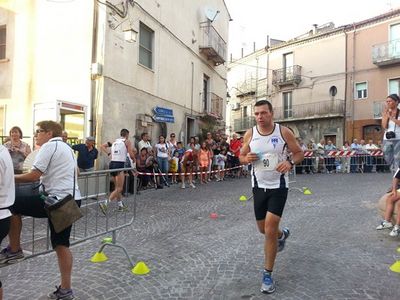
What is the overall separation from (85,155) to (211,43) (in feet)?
44.6

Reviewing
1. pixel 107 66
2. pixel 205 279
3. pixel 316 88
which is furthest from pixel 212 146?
pixel 316 88

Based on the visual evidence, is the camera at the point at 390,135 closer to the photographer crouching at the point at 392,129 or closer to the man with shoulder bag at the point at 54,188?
the photographer crouching at the point at 392,129

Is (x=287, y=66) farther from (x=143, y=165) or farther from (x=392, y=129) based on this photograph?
(x=392, y=129)

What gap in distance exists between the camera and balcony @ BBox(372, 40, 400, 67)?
95.4 feet

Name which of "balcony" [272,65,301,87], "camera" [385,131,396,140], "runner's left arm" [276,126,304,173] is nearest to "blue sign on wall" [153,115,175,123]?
"camera" [385,131,396,140]

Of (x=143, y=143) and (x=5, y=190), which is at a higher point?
(x=143, y=143)

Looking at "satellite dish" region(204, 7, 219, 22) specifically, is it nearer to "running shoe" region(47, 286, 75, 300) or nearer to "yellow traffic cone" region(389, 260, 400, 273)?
"yellow traffic cone" region(389, 260, 400, 273)

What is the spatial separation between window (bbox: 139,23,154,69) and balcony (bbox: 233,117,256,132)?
85.0ft

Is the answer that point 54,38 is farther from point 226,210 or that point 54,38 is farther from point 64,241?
point 64,241

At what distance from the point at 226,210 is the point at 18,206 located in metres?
5.43

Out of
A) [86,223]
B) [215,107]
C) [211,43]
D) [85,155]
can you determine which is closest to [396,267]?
[86,223]

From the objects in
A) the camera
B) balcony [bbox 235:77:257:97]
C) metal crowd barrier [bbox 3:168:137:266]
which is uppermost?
balcony [bbox 235:77:257:97]

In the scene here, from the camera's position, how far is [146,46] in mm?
15375

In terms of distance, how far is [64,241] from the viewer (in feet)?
12.6
